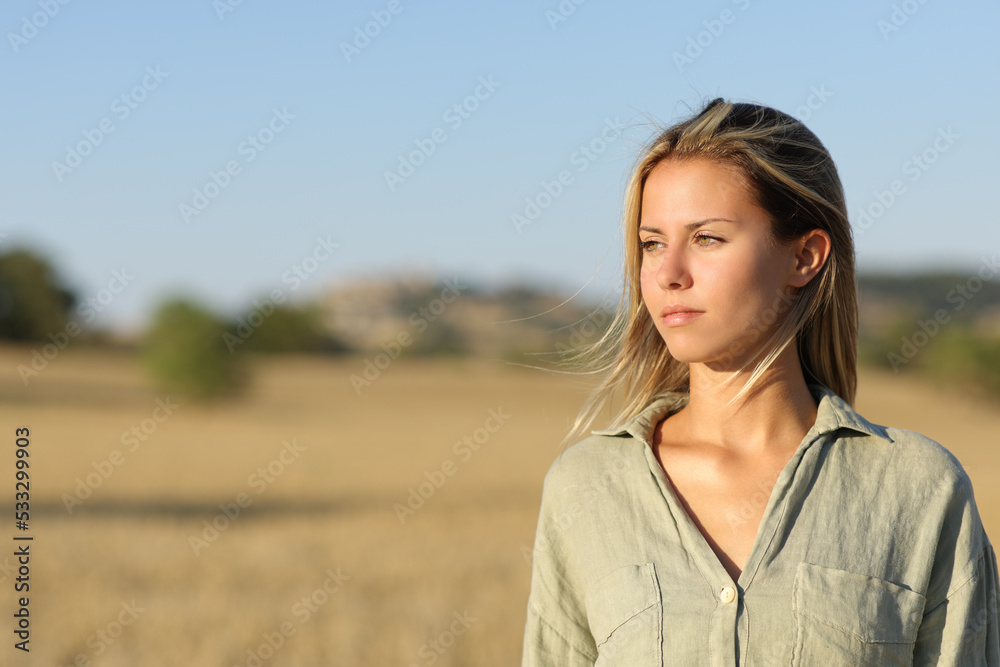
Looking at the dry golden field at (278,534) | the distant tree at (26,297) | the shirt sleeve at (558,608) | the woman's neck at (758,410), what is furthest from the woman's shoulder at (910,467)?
the distant tree at (26,297)

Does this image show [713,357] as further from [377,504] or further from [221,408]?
[221,408]

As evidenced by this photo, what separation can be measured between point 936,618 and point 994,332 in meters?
69.4

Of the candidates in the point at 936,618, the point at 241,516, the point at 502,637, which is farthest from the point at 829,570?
the point at 241,516

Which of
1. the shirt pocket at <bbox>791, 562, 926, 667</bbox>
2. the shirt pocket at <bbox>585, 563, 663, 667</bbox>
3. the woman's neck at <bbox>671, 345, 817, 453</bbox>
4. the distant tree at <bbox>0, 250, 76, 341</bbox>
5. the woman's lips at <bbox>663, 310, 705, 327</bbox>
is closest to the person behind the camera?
the shirt pocket at <bbox>791, 562, 926, 667</bbox>

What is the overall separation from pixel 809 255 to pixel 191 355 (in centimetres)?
5307

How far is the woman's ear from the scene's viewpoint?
2314 millimetres

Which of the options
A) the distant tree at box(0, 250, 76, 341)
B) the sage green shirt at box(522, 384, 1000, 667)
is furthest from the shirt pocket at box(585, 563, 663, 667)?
the distant tree at box(0, 250, 76, 341)

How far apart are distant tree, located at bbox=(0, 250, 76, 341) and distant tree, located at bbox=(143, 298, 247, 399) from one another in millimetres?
16204

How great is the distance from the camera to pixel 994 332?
63.1m

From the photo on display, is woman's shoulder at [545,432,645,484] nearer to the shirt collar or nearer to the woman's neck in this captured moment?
the shirt collar

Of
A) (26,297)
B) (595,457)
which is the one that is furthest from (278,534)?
(26,297)

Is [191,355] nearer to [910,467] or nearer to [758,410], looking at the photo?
[758,410]

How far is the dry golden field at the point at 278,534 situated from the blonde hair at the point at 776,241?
314 millimetres

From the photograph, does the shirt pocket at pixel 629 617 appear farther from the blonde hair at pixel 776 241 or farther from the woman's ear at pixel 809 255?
the woman's ear at pixel 809 255
